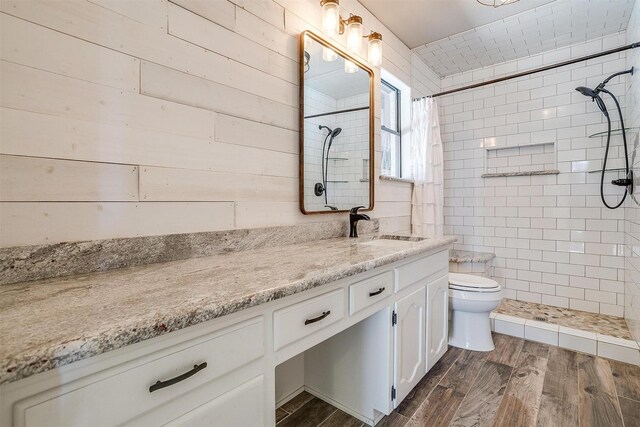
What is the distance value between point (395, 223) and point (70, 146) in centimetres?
223

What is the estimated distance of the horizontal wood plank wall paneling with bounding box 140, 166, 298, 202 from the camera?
3.75 feet

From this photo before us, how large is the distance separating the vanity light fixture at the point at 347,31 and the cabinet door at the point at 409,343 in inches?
58.4

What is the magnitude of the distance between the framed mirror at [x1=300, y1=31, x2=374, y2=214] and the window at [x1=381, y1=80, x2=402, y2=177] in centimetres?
55

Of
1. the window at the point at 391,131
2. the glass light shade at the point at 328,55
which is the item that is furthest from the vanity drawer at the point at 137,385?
the window at the point at 391,131

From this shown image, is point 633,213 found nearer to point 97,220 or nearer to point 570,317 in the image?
point 570,317

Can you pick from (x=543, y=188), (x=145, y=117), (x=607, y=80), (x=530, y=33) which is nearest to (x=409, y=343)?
Result: (x=145, y=117)

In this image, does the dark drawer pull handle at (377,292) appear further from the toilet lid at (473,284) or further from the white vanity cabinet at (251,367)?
the toilet lid at (473,284)

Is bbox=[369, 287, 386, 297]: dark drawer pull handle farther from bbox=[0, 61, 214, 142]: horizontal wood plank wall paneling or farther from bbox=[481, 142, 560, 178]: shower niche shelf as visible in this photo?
bbox=[481, 142, 560, 178]: shower niche shelf

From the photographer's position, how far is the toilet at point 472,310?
2.17m

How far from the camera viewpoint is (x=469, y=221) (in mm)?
3344

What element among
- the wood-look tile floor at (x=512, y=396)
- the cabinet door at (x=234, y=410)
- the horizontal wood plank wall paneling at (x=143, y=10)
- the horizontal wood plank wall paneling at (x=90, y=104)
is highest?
the horizontal wood plank wall paneling at (x=143, y=10)

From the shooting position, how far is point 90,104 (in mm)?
999

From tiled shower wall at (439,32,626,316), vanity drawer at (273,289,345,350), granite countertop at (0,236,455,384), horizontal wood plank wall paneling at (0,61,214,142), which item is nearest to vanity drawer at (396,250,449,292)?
granite countertop at (0,236,455,384)

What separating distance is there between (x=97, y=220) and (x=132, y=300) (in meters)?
0.48
